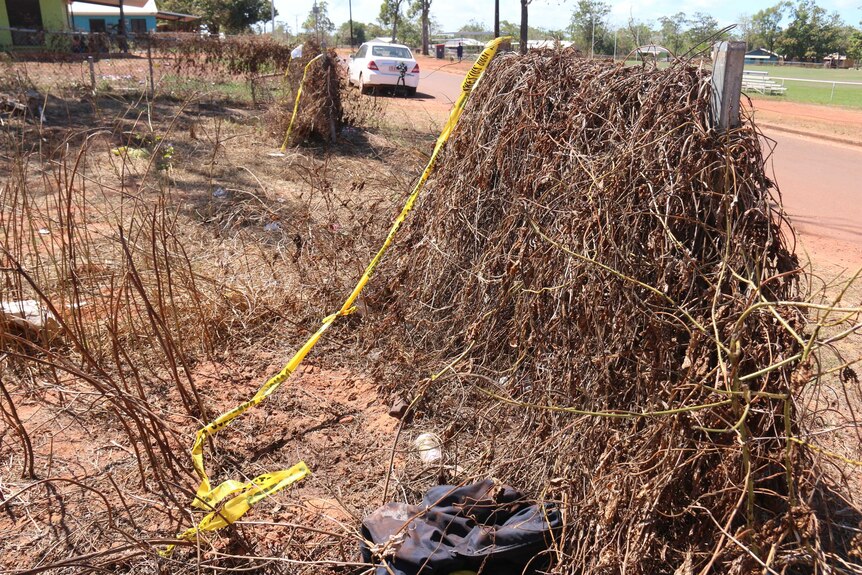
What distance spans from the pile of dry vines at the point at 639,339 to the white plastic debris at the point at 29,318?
209 cm

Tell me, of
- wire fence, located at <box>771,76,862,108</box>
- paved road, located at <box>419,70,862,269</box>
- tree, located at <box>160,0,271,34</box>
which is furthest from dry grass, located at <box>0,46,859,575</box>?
tree, located at <box>160,0,271,34</box>

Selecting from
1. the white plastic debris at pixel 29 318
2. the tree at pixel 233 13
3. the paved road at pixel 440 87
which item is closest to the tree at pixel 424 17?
the tree at pixel 233 13

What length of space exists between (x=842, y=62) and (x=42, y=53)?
6204 cm

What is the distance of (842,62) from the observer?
59.0 meters

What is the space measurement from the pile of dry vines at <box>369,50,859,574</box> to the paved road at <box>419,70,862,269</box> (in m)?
1.81

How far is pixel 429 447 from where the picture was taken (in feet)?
10.3

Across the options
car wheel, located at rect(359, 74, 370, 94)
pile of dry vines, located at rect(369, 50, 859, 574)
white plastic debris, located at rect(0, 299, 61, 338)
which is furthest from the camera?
car wheel, located at rect(359, 74, 370, 94)

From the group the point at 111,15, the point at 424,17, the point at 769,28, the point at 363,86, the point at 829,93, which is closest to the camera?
the point at 363,86

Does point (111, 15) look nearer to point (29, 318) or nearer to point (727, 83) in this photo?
point (29, 318)

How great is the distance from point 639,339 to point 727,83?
97cm

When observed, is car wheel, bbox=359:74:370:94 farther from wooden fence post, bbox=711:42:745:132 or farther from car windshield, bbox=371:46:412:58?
wooden fence post, bbox=711:42:745:132

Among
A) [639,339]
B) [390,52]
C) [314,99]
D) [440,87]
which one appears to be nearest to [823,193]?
[314,99]

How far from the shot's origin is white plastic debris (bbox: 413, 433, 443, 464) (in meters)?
3.08

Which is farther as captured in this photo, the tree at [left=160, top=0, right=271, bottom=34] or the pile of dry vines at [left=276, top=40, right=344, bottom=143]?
the tree at [left=160, top=0, right=271, bottom=34]
